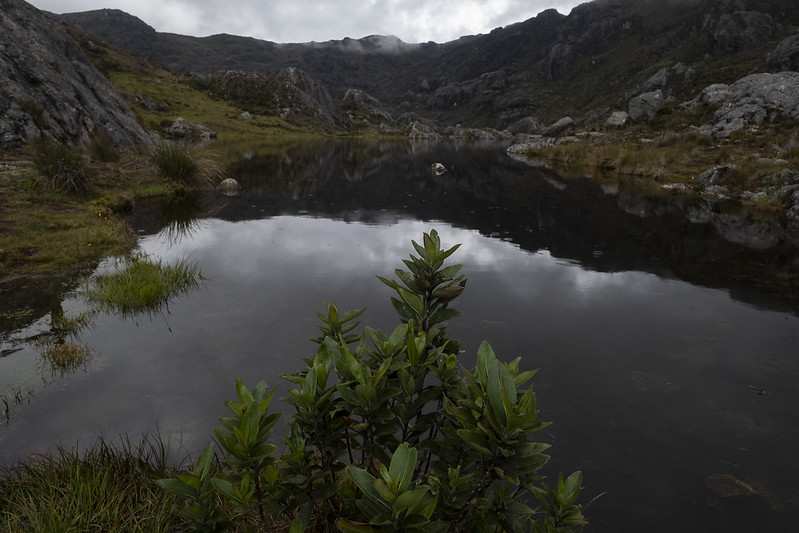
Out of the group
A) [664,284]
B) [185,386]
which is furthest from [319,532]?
[664,284]

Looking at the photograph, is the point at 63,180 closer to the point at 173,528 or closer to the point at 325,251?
the point at 325,251

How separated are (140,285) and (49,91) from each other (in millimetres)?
23617

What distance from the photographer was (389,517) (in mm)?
1825

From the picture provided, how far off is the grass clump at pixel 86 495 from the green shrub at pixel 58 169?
1615 centimetres

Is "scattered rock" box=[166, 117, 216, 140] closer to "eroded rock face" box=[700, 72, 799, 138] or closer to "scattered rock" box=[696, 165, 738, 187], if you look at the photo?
"scattered rock" box=[696, 165, 738, 187]

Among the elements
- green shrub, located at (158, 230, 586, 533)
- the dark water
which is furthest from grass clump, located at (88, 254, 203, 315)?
green shrub, located at (158, 230, 586, 533)

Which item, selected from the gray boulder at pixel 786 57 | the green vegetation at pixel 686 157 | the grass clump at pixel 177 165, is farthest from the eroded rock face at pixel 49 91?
the gray boulder at pixel 786 57

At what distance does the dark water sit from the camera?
15.3ft

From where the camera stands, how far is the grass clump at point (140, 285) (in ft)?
27.5

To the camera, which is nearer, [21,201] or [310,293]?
[310,293]

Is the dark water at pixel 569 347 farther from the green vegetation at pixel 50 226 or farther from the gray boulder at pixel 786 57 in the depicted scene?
the gray boulder at pixel 786 57

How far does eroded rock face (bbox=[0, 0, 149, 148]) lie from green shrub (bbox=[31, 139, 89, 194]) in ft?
17.4

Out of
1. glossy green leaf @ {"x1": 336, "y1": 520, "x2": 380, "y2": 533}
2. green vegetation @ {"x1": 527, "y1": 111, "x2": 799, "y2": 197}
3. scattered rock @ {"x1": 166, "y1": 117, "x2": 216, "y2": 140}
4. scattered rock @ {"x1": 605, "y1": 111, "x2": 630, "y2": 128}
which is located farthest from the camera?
scattered rock @ {"x1": 166, "y1": 117, "x2": 216, "y2": 140}

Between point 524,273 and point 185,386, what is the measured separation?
28.6 ft
